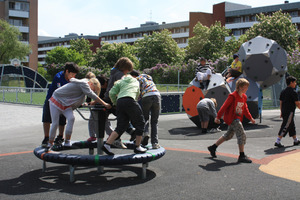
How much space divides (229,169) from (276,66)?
855 cm

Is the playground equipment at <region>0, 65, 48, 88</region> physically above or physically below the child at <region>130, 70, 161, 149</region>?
above

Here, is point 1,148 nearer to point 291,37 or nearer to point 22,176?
point 22,176

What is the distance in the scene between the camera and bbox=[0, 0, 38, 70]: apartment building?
73.4 metres

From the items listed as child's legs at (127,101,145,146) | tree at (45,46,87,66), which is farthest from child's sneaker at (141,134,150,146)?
tree at (45,46,87,66)

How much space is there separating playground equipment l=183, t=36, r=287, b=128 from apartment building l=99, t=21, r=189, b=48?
7909 centimetres

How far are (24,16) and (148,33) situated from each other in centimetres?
3927

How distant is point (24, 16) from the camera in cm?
7400

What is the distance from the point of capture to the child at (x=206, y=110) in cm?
1128

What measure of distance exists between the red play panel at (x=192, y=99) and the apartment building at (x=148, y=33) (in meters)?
80.0

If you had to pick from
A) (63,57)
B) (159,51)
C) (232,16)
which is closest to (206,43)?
(159,51)

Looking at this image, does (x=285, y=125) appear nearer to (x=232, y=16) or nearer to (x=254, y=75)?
(x=254, y=75)

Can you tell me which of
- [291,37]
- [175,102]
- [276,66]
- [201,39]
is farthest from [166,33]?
[276,66]

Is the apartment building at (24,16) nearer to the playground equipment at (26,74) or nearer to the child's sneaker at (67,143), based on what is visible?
the playground equipment at (26,74)

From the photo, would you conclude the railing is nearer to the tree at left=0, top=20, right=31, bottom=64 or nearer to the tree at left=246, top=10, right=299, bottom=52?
the tree at left=246, top=10, right=299, bottom=52
